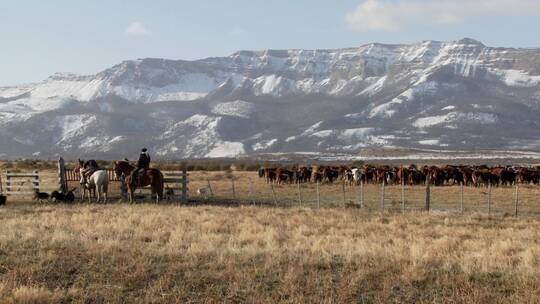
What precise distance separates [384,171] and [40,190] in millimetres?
25987

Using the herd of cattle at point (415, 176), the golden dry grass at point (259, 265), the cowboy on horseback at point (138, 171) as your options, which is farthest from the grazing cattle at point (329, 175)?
the golden dry grass at point (259, 265)

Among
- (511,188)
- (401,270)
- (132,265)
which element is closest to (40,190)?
(132,265)

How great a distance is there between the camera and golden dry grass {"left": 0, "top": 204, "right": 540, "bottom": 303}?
34.5ft

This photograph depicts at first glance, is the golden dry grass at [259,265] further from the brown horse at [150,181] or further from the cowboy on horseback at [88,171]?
the cowboy on horseback at [88,171]

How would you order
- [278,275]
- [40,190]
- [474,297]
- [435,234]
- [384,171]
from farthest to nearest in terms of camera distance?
[384,171] → [40,190] → [435,234] → [278,275] → [474,297]

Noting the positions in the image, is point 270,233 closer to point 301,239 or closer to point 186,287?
point 301,239

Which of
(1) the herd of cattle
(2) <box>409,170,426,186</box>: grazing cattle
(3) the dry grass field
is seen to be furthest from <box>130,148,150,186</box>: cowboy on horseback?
(2) <box>409,170,426,186</box>: grazing cattle

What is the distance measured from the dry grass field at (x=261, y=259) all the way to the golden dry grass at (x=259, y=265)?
0.08 ft

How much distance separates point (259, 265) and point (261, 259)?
52cm

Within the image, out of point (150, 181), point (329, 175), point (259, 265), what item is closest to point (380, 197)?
point (150, 181)

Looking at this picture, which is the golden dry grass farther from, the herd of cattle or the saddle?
the herd of cattle

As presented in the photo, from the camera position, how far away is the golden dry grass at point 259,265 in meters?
10.5

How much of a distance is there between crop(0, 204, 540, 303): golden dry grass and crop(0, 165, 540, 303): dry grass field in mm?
26

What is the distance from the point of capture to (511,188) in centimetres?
4731
